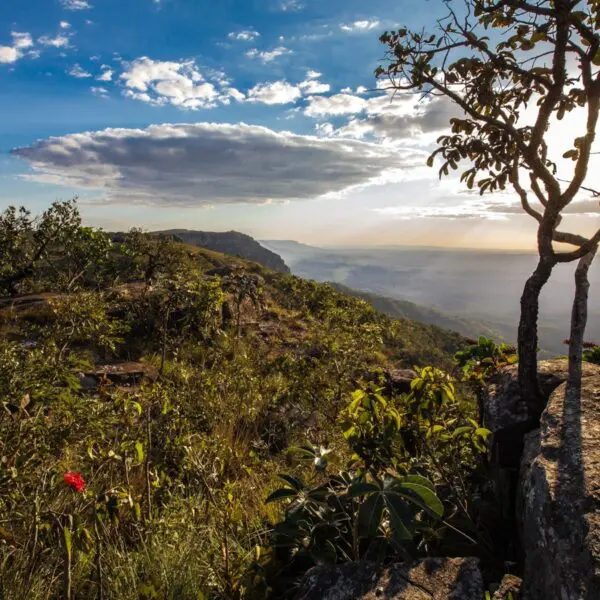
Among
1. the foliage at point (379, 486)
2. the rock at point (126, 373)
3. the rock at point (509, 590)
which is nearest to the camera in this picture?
the rock at point (509, 590)

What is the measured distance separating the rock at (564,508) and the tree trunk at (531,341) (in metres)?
0.77

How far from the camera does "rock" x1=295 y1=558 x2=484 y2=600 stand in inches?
104

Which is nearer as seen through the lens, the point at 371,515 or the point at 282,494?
the point at 371,515

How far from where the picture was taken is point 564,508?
2.52 meters

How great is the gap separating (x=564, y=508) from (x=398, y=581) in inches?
43.0

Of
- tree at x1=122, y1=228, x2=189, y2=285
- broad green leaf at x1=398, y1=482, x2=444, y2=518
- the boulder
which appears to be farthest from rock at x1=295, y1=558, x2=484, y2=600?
tree at x1=122, y1=228, x2=189, y2=285

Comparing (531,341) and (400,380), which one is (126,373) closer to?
(400,380)

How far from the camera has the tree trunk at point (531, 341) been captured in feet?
13.9

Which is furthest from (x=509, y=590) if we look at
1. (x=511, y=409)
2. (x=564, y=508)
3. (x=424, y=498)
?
(x=511, y=409)

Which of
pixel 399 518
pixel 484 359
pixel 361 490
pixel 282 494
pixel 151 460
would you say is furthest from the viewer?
pixel 484 359

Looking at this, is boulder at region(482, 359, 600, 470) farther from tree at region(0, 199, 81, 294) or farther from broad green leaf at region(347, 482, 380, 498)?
tree at region(0, 199, 81, 294)

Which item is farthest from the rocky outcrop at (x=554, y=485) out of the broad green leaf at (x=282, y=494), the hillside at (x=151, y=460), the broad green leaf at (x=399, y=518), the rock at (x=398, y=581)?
the broad green leaf at (x=282, y=494)

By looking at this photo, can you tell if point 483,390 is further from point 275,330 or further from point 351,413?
point 275,330

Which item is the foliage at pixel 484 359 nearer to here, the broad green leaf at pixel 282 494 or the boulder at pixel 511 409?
the boulder at pixel 511 409
